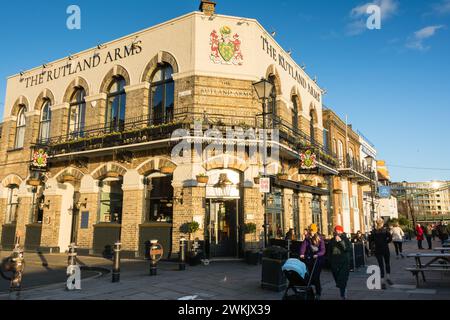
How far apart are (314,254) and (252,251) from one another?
18.8ft

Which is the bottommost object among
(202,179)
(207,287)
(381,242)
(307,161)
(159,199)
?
(207,287)

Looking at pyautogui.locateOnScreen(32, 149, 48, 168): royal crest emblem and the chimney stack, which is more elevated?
the chimney stack

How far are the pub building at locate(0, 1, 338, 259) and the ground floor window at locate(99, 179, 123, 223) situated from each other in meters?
0.05

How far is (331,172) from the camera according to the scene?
70.2 feet

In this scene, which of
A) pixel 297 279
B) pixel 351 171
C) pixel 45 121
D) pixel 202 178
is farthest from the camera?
pixel 351 171

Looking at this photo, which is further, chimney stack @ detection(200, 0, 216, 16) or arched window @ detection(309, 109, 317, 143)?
arched window @ detection(309, 109, 317, 143)

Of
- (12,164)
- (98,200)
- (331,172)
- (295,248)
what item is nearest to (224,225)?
(295,248)

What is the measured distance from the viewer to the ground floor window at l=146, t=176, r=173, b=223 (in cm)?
1517

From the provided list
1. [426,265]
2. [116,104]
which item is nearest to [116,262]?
[426,265]

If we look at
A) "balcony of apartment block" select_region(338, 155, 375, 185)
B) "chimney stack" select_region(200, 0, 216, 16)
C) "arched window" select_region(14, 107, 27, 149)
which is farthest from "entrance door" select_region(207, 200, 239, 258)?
"arched window" select_region(14, 107, 27, 149)

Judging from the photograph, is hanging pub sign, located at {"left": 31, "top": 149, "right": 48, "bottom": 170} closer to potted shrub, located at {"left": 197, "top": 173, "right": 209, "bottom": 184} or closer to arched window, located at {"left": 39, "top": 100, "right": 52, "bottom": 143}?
arched window, located at {"left": 39, "top": 100, "right": 52, "bottom": 143}

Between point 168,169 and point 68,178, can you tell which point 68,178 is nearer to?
point 68,178

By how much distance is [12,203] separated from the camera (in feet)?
68.6
